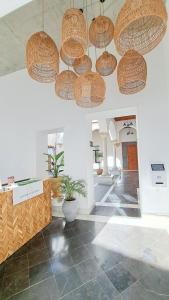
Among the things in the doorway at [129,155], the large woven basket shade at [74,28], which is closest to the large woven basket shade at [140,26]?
the large woven basket shade at [74,28]

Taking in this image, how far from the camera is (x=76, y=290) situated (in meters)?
1.89

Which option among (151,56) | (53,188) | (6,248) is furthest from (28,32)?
(6,248)

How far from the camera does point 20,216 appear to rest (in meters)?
2.92

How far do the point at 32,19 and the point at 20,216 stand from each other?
4450mm

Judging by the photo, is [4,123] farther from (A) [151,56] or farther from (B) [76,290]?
(B) [76,290]

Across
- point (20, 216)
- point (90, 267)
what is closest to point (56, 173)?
point (20, 216)

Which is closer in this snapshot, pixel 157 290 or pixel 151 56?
pixel 157 290

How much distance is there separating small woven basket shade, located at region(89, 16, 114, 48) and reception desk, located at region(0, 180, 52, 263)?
2.65 metres

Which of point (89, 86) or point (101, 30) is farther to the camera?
point (89, 86)

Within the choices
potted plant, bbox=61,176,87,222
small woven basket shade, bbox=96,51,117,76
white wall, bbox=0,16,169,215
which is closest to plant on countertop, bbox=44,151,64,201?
white wall, bbox=0,16,169,215

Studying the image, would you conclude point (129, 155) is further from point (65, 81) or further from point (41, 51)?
point (41, 51)

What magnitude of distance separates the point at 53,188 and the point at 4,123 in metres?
3.22

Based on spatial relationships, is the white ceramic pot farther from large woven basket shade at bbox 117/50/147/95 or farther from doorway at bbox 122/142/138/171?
doorway at bbox 122/142/138/171

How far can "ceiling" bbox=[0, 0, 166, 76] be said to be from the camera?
342 cm
